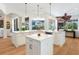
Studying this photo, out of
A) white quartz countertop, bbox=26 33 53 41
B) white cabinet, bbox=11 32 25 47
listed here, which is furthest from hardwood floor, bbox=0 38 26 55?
white quartz countertop, bbox=26 33 53 41

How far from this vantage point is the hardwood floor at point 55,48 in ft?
10.9

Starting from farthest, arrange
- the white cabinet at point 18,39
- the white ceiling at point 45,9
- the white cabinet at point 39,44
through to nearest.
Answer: the white cabinet at point 18,39 → the white ceiling at point 45,9 → the white cabinet at point 39,44

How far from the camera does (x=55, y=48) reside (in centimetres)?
338

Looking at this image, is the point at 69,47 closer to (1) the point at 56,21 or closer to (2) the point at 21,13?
(1) the point at 56,21

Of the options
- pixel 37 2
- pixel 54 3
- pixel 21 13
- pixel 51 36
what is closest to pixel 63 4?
pixel 54 3

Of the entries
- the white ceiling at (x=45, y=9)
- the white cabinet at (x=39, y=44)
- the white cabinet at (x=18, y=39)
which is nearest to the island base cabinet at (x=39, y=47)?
the white cabinet at (x=39, y=44)

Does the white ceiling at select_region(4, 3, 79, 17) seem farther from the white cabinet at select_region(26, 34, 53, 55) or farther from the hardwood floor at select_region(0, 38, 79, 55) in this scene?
the hardwood floor at select_region(0, 38, 79, 55)

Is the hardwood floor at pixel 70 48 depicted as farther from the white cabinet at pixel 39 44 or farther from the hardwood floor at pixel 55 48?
the white cabinet at pixel 39 44

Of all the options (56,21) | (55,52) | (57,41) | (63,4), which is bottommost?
(55,52)

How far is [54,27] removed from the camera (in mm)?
3293

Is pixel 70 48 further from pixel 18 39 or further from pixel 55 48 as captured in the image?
pixel 18 39

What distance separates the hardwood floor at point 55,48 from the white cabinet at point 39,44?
175 mm

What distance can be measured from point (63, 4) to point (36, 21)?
2.77ft

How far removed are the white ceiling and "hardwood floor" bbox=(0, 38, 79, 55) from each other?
0.78m
